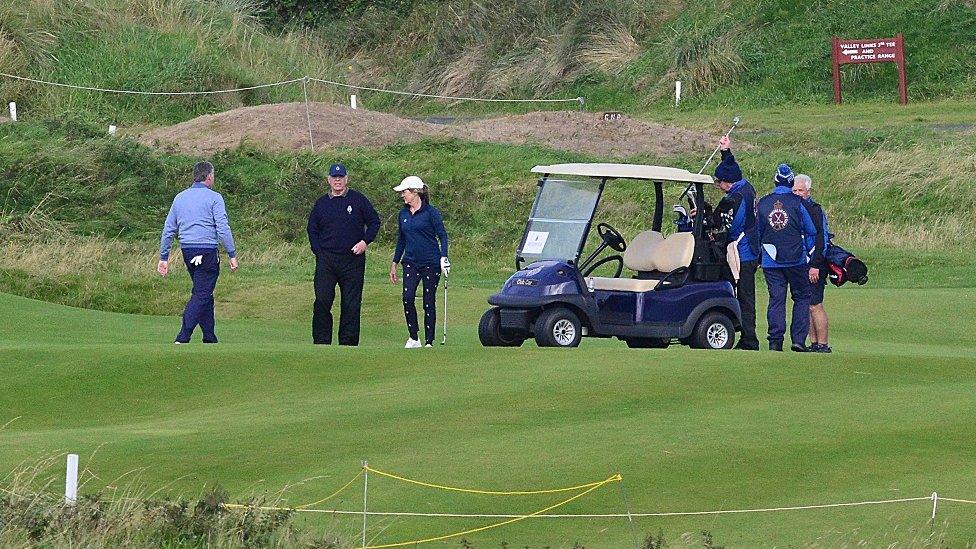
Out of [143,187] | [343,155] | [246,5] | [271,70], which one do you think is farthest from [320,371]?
[246,5]

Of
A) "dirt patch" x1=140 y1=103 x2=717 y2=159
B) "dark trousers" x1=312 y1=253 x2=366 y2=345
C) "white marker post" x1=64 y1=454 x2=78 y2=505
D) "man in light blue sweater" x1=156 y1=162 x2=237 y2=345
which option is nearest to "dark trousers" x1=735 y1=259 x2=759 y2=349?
"dark trousers" x1=312 y1=253 x2=366 y2=345

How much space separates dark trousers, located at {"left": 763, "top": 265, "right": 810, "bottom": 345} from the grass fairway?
1280mm

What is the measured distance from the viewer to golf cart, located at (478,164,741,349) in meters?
15.2

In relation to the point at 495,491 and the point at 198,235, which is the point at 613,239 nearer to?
the point at 198,235

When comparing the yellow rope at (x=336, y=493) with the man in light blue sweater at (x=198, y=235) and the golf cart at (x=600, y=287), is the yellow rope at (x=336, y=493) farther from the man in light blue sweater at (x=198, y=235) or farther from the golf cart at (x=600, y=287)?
the man in light blue sweater at (x=198, y=235)

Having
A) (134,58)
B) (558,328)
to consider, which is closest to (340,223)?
(558,328)

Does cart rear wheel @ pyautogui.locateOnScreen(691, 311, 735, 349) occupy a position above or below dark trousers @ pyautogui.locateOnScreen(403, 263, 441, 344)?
below

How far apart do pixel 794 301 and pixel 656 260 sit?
132cm

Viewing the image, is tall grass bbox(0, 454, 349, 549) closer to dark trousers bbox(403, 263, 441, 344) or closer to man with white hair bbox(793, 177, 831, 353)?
dark trousers bbox(403, 263, 441, 344)

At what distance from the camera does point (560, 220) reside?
15.5 meters

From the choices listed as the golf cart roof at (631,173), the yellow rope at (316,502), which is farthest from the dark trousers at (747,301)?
the yellow rope at (316,502)

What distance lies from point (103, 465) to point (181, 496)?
0.85m

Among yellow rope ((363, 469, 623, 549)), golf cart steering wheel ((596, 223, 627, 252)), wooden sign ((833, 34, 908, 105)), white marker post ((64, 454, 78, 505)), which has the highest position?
wooden sign ((833, 34, 908, 105))

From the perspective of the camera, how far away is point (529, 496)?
9.53 metres
